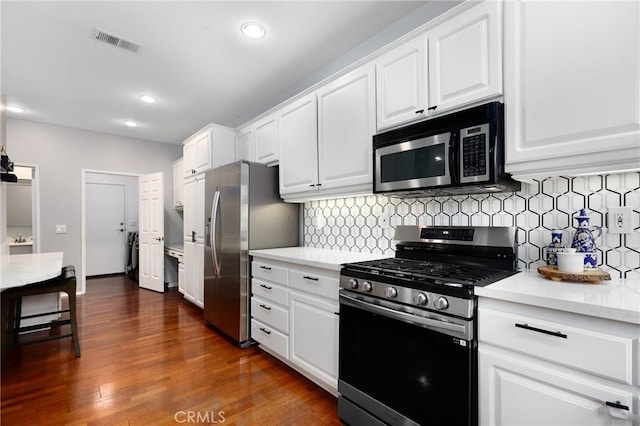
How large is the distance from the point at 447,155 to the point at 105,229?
711 cm

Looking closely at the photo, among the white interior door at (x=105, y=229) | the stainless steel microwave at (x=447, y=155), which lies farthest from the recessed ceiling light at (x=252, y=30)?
the white interior door at (x=105, y=229)

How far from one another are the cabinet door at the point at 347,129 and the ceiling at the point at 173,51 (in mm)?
476

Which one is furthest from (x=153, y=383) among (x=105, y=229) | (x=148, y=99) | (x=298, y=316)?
(x=105, y=229)

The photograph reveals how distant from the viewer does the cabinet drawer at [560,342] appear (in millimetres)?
964

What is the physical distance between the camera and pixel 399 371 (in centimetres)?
149

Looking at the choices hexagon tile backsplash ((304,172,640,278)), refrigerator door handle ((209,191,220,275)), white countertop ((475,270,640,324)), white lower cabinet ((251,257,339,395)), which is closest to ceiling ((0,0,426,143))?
refrigerator door handle ((209,191,220,275))

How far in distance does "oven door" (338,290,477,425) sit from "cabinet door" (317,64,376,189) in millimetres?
943

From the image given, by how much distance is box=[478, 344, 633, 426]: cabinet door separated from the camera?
3.22 ft

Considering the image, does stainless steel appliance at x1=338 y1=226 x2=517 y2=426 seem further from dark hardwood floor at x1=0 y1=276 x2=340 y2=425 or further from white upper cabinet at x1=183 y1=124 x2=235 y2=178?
white upper cabinet at x1=183 y1=124 x2=235 y2=178

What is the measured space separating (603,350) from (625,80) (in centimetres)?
102

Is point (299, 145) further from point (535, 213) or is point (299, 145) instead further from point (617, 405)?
point (617, 405)

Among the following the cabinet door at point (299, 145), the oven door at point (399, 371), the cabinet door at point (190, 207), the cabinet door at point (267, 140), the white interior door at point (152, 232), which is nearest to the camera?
the oven door at point (399, 371)

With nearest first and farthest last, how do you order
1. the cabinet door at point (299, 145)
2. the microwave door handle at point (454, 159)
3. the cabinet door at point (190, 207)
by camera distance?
1. the microwave door handle at point (454, 159)
2. the cabinet door at point (299, 145)
3. the cabinet door at point (190, 207)

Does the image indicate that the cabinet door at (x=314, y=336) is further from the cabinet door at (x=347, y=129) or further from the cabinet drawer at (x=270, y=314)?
the cabinet door at (x=347, y=129)
